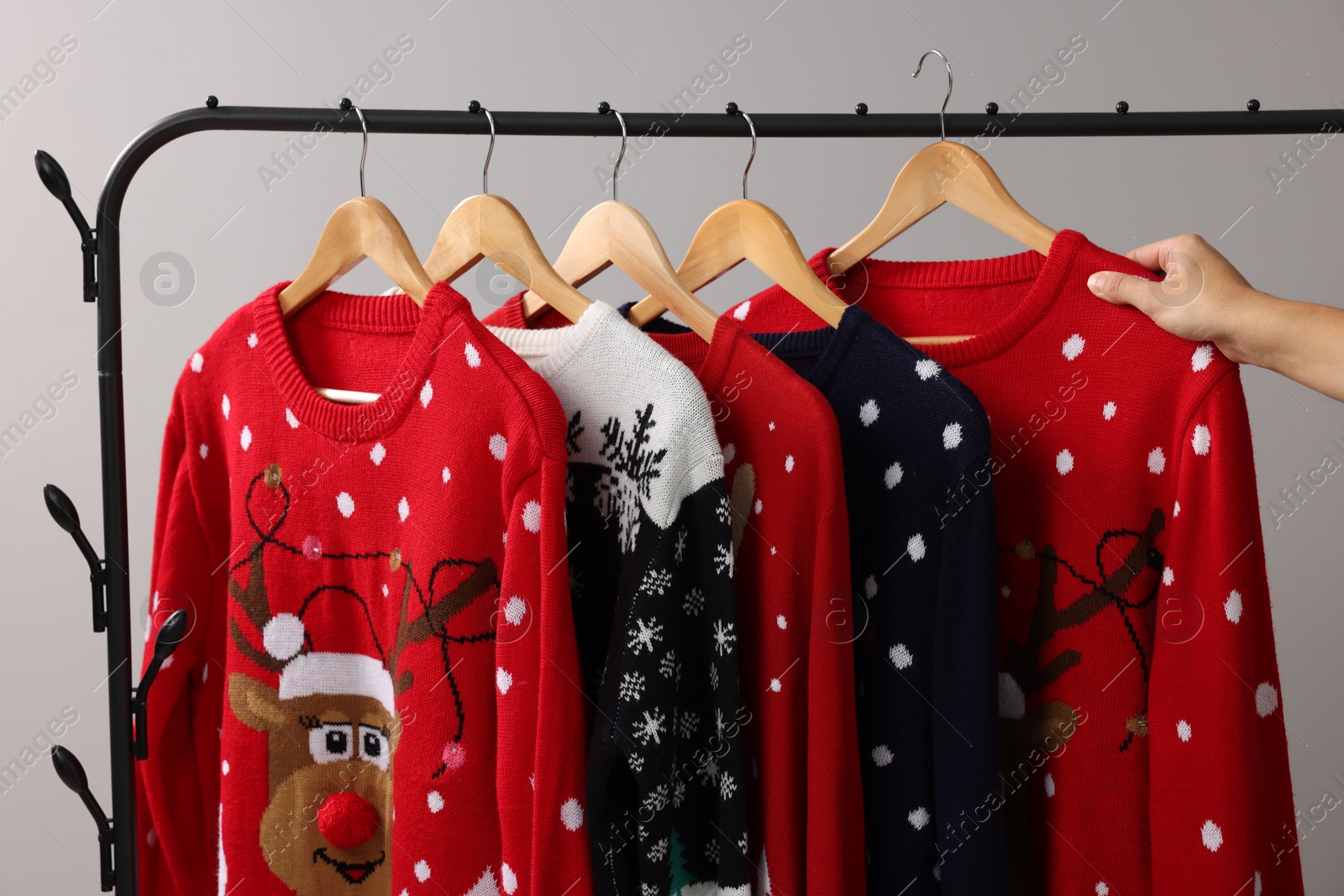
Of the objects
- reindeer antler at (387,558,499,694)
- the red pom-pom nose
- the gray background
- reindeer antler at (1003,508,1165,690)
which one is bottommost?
the red pom-pom nose

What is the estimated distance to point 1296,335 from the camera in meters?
0.90

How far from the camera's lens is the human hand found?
91 centimetres

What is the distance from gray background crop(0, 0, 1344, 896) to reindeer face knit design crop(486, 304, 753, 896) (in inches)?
44.5

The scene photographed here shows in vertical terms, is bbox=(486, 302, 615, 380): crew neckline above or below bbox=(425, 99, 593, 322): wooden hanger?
below

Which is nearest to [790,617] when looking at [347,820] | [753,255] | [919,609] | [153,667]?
[919,609]

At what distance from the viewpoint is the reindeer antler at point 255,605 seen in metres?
1.06

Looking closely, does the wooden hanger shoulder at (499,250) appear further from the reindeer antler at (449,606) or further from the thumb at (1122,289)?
the thumb at (1122,289)

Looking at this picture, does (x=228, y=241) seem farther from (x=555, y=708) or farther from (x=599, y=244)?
(x=555, y=708)

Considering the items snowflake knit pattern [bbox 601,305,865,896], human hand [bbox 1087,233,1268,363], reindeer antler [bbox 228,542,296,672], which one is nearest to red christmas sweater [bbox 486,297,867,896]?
snowflake knit pattern [bbox 601,305,865,896]

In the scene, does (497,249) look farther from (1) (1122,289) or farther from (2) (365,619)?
(1) (1122,289)

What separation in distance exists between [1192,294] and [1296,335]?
0.31 ft

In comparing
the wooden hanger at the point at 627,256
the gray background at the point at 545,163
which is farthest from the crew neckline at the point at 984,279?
the gray background at the point at 545,163

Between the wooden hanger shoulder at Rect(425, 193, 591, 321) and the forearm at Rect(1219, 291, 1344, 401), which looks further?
the wooden hanger shoulder at Rect(425, 193, 591, 321)

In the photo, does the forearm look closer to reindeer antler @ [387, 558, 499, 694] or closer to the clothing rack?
the clothing rack
